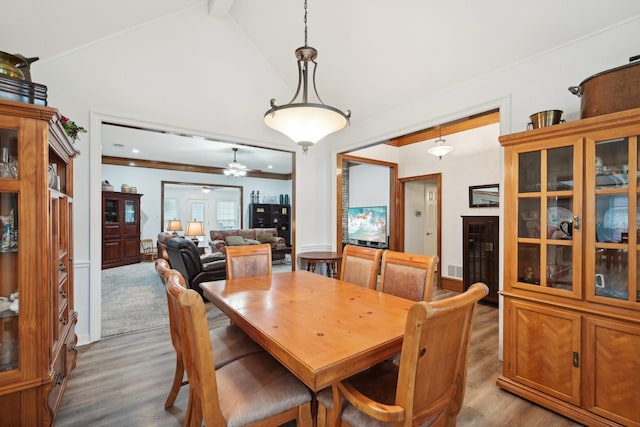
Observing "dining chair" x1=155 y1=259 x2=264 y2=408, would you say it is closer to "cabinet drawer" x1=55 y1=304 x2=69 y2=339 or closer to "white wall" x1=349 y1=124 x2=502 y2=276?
"cabinet drawer" x1=55 y1=304 x2=69 y2=339

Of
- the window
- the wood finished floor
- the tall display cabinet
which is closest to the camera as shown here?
the tall display cabinet

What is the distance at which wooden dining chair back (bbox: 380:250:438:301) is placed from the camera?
201 cm

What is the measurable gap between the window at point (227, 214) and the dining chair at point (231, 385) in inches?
366

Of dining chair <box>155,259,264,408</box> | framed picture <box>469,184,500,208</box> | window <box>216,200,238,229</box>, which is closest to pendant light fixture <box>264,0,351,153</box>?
dining chair <box>155,259,264,408</box>

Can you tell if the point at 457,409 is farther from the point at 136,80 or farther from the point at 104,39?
the point at 104,39

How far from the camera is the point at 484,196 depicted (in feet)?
14.5

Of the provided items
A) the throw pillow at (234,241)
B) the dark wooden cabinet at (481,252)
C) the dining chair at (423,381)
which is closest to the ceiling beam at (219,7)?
the dining chair at (423,381)

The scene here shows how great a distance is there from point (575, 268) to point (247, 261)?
2.44 meters

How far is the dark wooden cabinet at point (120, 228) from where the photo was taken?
6992mm

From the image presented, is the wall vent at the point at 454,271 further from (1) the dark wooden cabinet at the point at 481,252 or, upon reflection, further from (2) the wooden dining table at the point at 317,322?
(2) the wooden dining table at the point at 317,322

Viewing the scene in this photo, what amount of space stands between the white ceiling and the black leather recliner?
8.23ft

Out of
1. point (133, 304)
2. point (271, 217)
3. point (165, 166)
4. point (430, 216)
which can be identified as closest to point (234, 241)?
point (271, 217)

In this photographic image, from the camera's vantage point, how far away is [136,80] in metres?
3.09

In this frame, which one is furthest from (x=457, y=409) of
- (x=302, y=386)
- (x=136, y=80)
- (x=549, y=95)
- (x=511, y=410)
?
(x=136, y=80)
